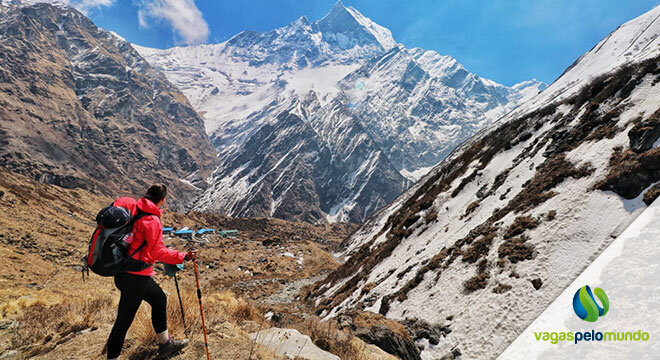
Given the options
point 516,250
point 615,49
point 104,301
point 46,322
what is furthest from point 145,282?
point 615,49

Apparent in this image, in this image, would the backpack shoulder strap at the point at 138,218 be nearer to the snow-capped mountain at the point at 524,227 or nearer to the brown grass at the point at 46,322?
the brown grass at the point at 46,322

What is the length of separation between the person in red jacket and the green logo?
983 cm

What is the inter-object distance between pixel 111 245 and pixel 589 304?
37.1ft

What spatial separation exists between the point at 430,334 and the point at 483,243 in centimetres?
540

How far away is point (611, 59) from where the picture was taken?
55.3m

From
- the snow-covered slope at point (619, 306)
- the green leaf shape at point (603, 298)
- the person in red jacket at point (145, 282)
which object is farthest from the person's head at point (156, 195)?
the green leaf shape at point (603, 298)

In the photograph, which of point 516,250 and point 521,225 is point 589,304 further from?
point 521,225

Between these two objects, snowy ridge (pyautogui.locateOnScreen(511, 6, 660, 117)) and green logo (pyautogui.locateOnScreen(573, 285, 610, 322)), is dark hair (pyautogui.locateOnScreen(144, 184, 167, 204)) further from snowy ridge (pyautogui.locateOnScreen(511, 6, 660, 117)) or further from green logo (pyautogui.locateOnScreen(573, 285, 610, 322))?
snowy ridge (pyautogui.locateOnScreen(511, 6, 660, 117))

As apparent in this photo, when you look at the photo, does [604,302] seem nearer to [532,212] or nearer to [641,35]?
[532,212]

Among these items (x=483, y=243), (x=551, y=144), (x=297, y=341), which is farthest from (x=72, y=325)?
(x=551, y=144)

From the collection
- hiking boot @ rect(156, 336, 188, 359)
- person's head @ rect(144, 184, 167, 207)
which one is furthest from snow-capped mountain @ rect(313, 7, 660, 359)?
person's head @ rect(144, 184, 167, 207)

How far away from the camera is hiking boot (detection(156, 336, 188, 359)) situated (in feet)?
15.3

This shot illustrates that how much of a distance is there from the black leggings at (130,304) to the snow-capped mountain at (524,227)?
8862 millimetres

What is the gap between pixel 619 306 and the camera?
724 centimetres
